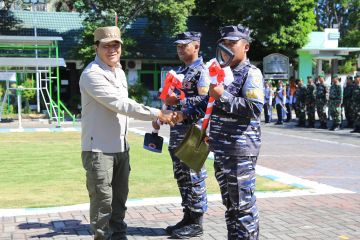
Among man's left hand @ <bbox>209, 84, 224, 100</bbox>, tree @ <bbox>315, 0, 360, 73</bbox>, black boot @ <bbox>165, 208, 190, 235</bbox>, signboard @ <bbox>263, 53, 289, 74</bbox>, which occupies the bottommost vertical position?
black boot @ <bbox>165, 208, 190, 235</bbox>

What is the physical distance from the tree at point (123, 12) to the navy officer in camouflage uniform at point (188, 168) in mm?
21336

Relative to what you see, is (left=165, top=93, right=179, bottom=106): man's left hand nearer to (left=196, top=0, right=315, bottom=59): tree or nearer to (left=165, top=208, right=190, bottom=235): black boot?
(left=165, top=208, right=190, bottom=235): black boot

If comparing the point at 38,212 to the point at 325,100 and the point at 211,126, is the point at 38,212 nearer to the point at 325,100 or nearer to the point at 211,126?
the point at 211,126

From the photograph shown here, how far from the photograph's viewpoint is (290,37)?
94.5ft

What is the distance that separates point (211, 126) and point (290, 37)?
25.9m

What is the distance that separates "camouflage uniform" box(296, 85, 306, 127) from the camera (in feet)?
65.0

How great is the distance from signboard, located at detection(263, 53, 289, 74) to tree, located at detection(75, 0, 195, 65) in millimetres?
5708

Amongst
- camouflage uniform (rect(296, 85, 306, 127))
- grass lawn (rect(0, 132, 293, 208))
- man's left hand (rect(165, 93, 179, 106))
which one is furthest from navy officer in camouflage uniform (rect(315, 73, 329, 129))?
man's left hand (rect(165, 93, 179, 106))

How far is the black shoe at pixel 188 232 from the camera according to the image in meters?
5.12

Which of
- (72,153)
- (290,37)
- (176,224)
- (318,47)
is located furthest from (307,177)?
(318,47)

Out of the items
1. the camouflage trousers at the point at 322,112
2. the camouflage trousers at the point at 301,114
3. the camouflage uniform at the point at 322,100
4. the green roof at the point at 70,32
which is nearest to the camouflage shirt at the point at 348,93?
the camouflage uniform at the point at 322,100

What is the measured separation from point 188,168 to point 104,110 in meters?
1.18

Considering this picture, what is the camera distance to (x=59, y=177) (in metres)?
8.42

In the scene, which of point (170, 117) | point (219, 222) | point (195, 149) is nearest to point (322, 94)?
point (219, 222)
